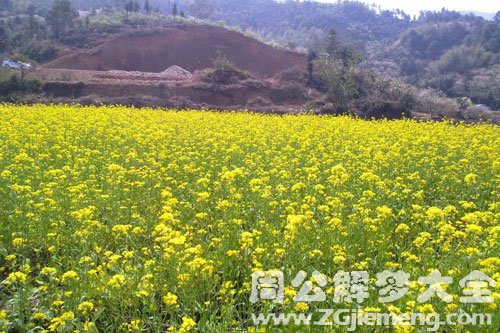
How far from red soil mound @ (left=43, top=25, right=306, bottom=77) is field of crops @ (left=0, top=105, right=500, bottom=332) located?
38101mm

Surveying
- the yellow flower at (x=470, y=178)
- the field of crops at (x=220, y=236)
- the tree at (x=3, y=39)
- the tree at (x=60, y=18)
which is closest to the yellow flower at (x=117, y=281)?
the field of crops at (x=220, y=236)

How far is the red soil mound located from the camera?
47.0 meters

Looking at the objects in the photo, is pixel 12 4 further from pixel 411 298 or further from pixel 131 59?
pixel 411 298

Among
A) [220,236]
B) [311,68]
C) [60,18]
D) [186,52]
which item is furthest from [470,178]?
[60,18]

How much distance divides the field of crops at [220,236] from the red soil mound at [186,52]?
38101mm

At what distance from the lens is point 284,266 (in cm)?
452

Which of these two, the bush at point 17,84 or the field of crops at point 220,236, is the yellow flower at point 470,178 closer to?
the field of crops at point 220,236

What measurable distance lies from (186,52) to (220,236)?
1871 inches

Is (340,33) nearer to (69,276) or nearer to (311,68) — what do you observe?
(311,68)

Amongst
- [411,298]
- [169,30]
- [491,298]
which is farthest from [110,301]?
[169,30]

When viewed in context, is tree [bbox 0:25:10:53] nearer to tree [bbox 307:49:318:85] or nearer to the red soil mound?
the red soil mound

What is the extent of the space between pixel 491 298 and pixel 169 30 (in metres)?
52.5

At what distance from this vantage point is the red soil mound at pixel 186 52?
154 feet

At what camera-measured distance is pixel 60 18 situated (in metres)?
59.5
